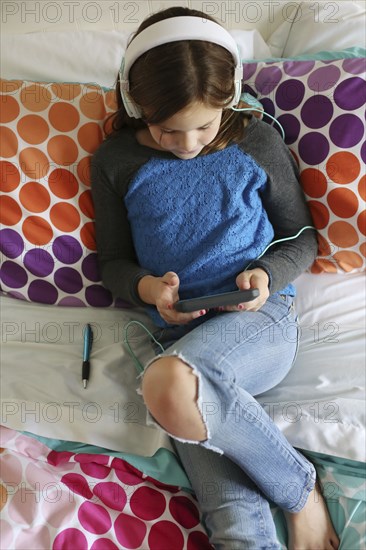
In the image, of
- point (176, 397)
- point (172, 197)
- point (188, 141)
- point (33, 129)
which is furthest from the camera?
point (33, 129)

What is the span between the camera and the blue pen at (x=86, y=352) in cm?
104

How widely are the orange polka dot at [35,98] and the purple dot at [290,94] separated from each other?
0.45m

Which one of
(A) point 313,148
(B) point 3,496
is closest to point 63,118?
(A) point 313,148

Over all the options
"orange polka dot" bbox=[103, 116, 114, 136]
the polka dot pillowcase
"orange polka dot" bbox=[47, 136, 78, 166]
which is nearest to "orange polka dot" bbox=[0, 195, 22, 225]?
the polka dot pillowcase

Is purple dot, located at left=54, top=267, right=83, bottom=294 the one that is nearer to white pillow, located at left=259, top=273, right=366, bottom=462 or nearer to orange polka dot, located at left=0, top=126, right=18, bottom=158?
orange polka dot, located at left=0, top=126, right=18, bottom=158

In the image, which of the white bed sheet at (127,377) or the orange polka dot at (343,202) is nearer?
the white bed sheet at (127,377)

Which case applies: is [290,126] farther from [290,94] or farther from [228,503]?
[228,503]

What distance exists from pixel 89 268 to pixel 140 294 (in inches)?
6.8

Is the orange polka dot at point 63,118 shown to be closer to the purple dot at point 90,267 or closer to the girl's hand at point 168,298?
the purple dot at point 90,267

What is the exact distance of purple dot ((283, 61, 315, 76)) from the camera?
1081 millimetres

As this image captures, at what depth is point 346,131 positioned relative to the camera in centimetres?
104

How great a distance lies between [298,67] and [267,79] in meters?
0.06

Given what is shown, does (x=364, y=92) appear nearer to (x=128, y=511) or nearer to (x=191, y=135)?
(x=191, y=135)

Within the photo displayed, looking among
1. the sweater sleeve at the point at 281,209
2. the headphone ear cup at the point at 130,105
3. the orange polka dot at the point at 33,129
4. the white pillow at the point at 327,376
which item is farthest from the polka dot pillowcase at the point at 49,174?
the white pillow at the point at 327,376
